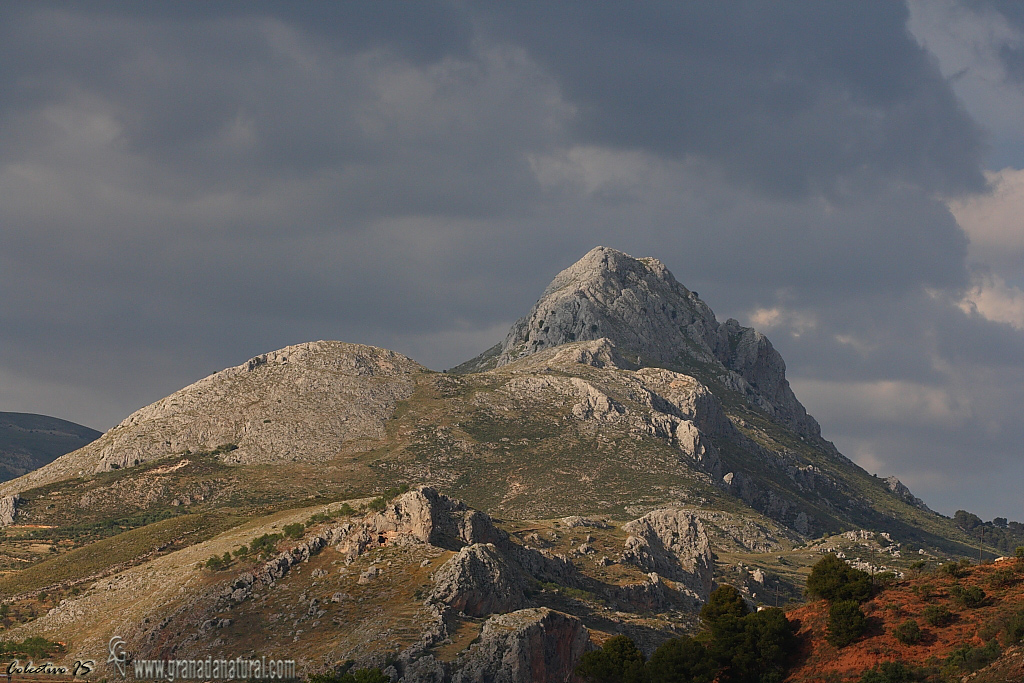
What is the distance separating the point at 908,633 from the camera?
96.8 metres

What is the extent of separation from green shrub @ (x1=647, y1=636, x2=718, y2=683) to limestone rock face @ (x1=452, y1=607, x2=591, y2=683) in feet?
31.2

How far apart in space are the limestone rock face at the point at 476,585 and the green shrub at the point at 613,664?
12238mm

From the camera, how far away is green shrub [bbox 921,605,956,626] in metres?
97.6

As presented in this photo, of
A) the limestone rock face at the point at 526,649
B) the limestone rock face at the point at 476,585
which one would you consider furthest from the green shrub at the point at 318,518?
the limestone rock face at the point at 526,649

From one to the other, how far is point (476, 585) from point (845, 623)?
36610 mm

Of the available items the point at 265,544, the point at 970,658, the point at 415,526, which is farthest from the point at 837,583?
the point at 265,544

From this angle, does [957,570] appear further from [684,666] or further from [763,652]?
[684,666]

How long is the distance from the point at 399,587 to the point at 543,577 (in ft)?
88.0

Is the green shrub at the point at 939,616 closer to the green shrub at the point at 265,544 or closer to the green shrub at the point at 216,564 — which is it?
the green shrub at the point at 265,544

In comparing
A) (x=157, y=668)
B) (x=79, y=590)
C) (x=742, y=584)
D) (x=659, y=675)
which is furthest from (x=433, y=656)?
(x=742, y=584)

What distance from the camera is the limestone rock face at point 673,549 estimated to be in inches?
6284

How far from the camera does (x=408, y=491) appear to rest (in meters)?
129

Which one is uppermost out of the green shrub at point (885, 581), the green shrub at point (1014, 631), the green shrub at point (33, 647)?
the green shrub at point (885, 581)

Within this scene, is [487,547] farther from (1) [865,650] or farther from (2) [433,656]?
(1) [865,650]
